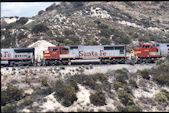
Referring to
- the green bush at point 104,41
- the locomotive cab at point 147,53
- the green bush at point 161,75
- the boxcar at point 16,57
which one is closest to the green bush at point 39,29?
the green bush at point 104,41

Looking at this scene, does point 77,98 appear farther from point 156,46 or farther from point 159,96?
point 156,46

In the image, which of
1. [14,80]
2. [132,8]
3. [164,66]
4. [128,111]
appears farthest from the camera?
A: [132,8]

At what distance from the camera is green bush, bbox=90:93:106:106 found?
641 inches

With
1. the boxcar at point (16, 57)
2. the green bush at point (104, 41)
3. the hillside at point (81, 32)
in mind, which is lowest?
the boxcar at point (16, 57)

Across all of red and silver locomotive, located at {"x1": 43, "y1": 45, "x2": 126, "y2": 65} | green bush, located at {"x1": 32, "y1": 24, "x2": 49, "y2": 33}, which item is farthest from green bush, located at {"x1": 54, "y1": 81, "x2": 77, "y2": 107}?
green bush, located at {"x1": 32, "y1": 24, "x2": 49, "y2": 33}

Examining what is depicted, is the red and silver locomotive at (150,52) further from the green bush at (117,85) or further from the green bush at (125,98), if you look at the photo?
the green bush at (125,98)

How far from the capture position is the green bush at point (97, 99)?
641 inches

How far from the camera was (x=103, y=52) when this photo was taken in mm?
31812

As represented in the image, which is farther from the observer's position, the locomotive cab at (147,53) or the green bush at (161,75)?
the locomotive cab at (147,53)

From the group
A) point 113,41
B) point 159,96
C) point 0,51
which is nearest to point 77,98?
point 159,96

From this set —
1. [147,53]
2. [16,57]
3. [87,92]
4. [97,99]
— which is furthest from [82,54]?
[97,99]

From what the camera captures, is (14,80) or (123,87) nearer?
(123,87)

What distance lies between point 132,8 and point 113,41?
174 feet

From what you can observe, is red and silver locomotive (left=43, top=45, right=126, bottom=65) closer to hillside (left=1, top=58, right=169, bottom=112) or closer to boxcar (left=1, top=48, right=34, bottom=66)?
boxcar (left=1, top=48, right=34, bottom=66)
